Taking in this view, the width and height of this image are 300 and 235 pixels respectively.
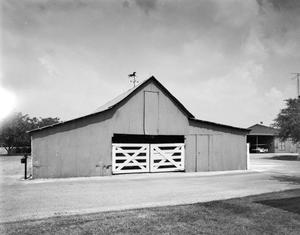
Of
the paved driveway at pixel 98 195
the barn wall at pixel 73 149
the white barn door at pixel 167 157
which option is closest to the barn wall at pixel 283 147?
the white barn door at pixel 167 157

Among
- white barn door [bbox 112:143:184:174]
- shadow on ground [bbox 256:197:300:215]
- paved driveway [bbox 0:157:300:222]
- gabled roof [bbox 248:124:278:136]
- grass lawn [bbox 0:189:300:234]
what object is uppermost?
gabled roof [bbox 248:124:278:136]

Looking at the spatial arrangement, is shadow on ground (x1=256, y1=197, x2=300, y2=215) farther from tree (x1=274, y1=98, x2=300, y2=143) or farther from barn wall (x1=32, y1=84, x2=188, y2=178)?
tree (x1=274, y1=98, x2=300, y2=143)

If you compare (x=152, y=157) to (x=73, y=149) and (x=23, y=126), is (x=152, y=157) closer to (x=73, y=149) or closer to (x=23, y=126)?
(x=73, y=149)

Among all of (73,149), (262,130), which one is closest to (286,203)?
Answer: (73,149)

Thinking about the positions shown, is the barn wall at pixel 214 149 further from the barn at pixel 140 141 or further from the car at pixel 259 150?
the car at pixel 259 150

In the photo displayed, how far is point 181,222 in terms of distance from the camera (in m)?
6.88

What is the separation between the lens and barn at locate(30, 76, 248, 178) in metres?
16.5

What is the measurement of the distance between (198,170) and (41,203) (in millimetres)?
12838

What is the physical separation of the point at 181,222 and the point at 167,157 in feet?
41.4

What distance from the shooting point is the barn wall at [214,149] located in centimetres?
2008

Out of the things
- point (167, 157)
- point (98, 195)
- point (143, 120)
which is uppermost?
point (143, 120)

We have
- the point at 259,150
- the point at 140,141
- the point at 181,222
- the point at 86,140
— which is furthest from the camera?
the point at 259,150

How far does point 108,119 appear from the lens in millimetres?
17859

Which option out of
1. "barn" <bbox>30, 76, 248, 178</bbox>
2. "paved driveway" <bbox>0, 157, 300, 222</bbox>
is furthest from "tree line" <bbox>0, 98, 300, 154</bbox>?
"paved driveway" <bbox>0, 157, 300, 222</bbox>
